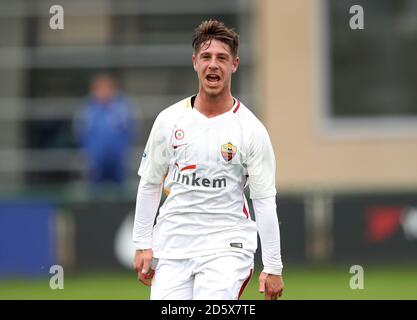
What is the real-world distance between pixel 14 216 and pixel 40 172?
702cm

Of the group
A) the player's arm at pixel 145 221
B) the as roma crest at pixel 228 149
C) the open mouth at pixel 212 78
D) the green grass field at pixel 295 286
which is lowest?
the green grass field at pixel 295 286

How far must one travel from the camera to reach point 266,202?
7.14 meters

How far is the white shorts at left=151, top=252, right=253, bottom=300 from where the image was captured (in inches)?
277

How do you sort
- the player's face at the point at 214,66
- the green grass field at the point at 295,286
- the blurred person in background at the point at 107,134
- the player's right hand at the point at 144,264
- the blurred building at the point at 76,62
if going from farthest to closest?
1. the blurred building at the point at 76,62
2. the blurred person in background at the point at 107,134
3. the green grass field at the point at 295,286
4. the player's right hand at the point at 144,264
5. the player's face at the point at 214,66

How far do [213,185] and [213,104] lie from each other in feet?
1.59

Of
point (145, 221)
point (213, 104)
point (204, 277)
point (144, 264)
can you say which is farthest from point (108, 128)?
point (204, 277)

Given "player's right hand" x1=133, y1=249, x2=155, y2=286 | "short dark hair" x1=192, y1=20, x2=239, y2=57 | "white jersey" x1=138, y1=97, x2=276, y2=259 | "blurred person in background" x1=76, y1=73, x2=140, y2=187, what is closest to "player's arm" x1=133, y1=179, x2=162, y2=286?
"player's right hand" x1=133, y1=249, x2=155, y2=286

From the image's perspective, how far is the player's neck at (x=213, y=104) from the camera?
7.11 meters

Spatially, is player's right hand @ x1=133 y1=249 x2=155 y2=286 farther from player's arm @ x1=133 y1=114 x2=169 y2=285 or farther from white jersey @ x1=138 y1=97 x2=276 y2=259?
white jersey @ x1=138 y1=97 x2=276 y2=259

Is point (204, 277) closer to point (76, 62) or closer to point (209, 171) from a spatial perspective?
point (209, 171)

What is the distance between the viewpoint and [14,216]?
15180 millimetres

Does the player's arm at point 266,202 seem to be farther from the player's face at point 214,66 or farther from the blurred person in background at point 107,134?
the blurred person in background at point 107,134
